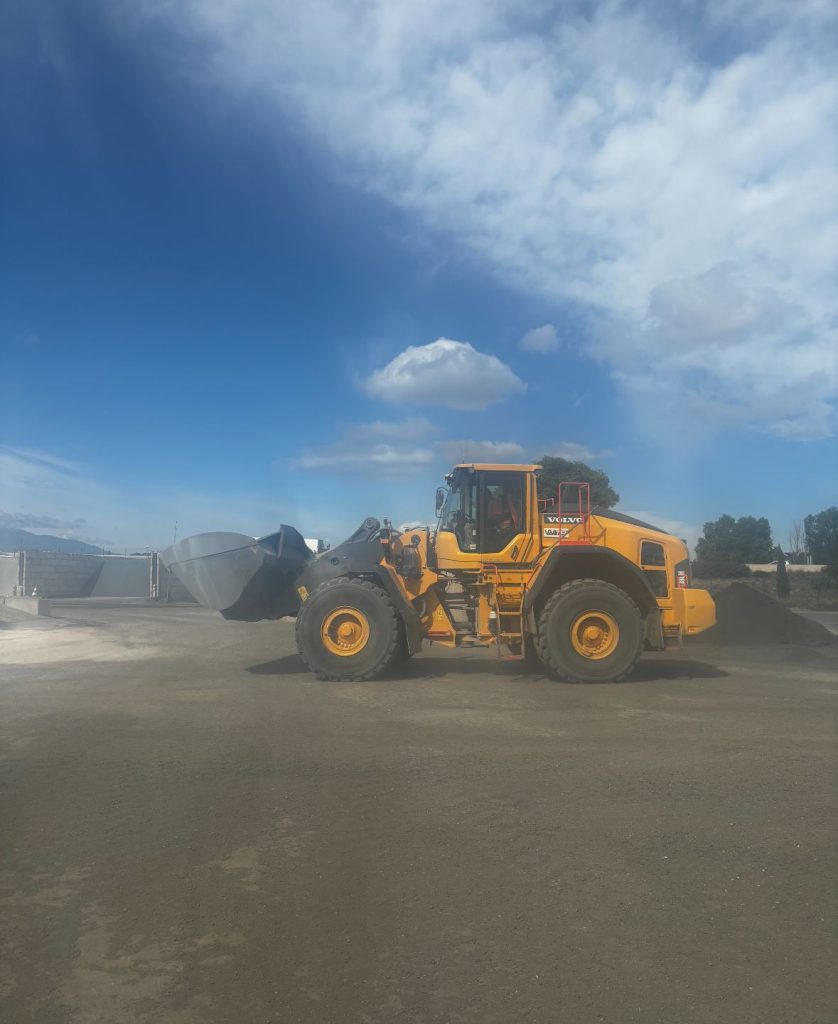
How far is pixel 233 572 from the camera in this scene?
1148cm

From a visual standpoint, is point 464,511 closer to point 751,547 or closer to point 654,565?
point 654,565

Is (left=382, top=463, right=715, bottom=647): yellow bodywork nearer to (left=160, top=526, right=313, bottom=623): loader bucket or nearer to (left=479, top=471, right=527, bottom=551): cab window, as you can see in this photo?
(left=479, top=471, right=527, bottom=551): cab window

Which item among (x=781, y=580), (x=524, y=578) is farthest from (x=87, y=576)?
(x=781, y=580)

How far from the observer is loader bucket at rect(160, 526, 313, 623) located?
1149cm

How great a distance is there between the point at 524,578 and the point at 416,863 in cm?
705

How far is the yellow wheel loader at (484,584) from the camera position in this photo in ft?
35.9

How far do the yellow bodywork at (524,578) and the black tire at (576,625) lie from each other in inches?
3.9

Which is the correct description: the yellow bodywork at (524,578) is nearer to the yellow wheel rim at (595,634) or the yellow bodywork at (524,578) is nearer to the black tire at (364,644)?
the yellow wheel rim at (595,634)

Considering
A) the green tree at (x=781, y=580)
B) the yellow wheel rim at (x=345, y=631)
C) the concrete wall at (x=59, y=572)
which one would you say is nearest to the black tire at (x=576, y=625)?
the yellow wheel rim at (x=345, y=631)

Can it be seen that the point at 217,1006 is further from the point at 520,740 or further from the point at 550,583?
the point at 550,583

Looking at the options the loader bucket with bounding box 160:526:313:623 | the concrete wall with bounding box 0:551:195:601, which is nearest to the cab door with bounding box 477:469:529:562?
the loader bucket with bounding box 160:526:313:623

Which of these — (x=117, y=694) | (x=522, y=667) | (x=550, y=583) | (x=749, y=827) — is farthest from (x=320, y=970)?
(x=522, y=667)

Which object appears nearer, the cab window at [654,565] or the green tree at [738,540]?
the cab window at [654,565]

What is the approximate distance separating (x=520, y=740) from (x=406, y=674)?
4.50 meters
